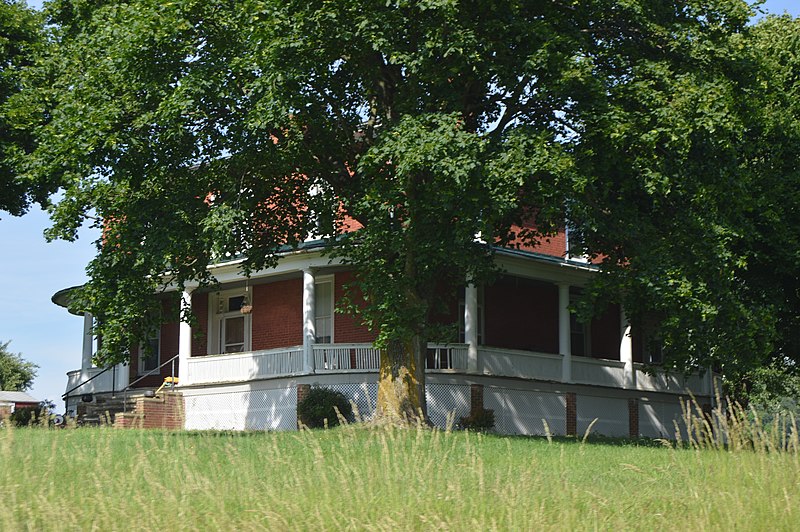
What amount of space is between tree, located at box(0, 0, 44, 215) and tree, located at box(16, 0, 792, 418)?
7960 millimetres

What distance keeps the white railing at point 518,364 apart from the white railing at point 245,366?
5.14 meters

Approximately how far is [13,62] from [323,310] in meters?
11.9

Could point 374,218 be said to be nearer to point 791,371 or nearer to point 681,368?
point 681,368

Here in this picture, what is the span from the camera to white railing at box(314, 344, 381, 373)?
2819 cm

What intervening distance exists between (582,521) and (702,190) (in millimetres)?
11876

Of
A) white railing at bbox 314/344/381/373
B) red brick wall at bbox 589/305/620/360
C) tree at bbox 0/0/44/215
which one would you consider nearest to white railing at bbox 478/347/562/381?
white railing at bbox 314/344/381/373

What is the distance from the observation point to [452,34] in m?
19.1

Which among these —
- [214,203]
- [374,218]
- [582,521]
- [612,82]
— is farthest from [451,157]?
[582,521]

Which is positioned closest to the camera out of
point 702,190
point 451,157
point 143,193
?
point 451,157

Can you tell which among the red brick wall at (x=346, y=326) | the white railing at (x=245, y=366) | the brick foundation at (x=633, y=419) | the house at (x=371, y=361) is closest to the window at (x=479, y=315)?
the house at (x=371, y=361)

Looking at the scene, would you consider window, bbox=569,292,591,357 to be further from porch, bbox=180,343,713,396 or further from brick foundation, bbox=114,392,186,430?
brick foundation, bbox=114,392,186,430

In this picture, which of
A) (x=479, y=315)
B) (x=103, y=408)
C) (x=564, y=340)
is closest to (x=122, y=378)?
(x=103, y=408)

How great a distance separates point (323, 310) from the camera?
31.8 m

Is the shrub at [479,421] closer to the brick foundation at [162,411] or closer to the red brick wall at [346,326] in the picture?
the red brick wall at [346,326]
